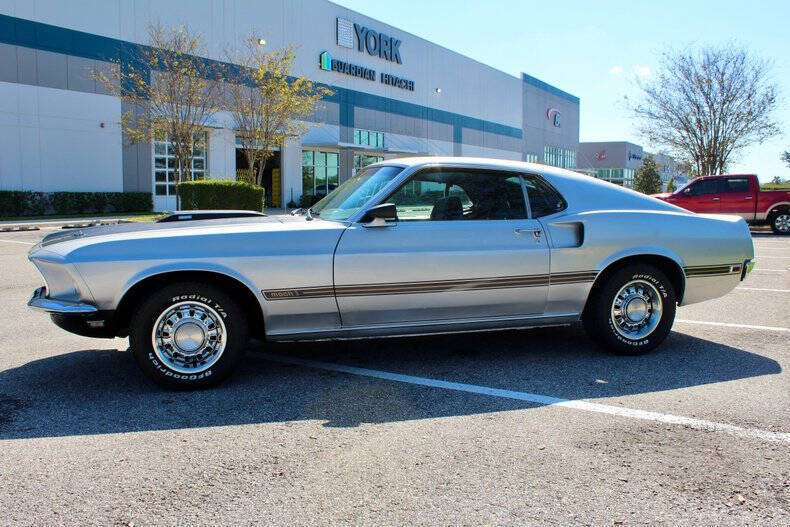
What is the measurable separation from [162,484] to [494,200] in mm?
3126

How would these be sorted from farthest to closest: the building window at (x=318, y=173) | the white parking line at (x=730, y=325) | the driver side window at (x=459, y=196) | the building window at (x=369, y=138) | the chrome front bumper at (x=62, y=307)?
1. the building window at (x=369, y=138)
2. the building window at (x=318, y=173)
3. the white parking line at (x=730, y=325)
4. the driver side window at (x=459, y=196)
5. the chrome front bumper at (x=62, y=307)

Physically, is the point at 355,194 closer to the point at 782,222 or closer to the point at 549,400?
the point at 549,400

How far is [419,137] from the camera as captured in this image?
43.8 meters

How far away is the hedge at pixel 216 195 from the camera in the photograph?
785 inches

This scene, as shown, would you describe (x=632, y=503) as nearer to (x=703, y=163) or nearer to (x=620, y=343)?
(x=620, y=343)

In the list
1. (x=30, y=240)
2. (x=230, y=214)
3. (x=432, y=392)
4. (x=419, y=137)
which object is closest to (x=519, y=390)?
(x=432, y=392)

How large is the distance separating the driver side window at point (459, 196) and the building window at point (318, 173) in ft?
99.3

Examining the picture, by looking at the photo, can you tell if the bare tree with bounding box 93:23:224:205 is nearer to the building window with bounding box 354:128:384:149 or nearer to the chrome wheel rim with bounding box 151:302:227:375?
the building window with bounding box 354:128:384:149

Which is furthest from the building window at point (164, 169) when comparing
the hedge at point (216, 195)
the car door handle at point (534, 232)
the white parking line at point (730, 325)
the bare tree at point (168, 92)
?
the car door handle at point (534, 232)

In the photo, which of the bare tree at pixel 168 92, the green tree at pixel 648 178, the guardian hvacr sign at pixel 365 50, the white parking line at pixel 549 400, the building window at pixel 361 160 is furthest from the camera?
the green tree at pixel 648 178

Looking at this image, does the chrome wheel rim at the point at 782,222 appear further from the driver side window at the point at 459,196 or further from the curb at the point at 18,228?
the curb at the point at 18,228

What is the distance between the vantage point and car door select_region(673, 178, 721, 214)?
2003 cm

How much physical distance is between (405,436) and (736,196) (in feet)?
65.6

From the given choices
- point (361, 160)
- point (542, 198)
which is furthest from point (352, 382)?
point (361, 160)
